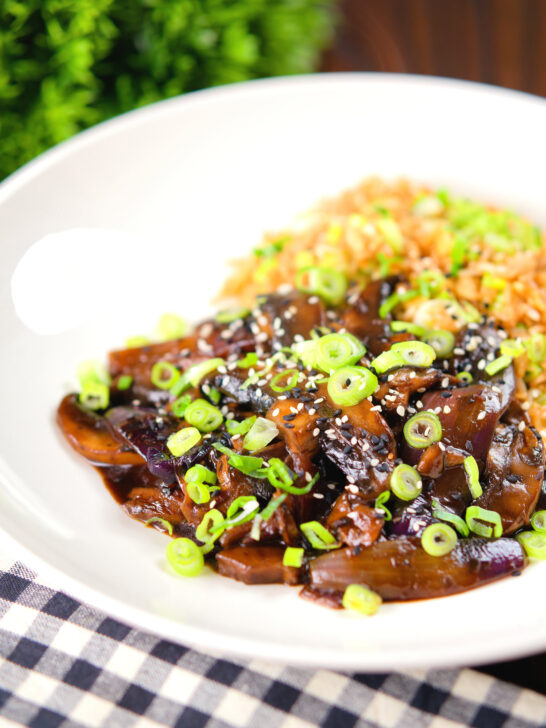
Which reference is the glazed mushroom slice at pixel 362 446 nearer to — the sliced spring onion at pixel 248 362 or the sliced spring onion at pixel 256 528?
the sliced spring onion at pixel 256 528

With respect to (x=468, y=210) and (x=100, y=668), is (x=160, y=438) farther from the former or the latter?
(x=468, y=210)

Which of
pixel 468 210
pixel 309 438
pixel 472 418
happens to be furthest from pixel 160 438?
pixel 468 210

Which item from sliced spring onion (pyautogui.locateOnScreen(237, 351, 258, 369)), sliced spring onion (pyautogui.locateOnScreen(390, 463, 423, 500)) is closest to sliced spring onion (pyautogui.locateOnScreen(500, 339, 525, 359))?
sliced spring onion (pyautogui.locateOnScreen(390, 463, 423, 500))

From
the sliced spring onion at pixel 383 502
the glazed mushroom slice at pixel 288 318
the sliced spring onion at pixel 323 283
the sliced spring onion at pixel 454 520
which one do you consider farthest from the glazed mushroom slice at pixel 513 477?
the sliced spring onion at pixel 323 283

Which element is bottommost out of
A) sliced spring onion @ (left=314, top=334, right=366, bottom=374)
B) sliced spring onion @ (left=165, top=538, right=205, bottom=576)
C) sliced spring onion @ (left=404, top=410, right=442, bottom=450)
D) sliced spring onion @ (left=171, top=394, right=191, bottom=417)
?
sliced spring onion @ (left=165, top=538, right=205, bottom=576)

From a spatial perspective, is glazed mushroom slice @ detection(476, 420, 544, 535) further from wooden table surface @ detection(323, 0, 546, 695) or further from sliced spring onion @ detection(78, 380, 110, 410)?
wooden table surface @ detection(323, 0, 546, 695)
